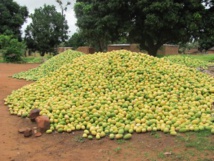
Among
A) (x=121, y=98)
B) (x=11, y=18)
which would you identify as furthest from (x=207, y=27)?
(x=11, y=18)

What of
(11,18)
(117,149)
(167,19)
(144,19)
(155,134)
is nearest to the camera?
(117,149)

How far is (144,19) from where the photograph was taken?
52.1 feet

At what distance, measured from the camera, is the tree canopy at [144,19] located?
14.3 m

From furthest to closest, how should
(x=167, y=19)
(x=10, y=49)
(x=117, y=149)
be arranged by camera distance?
(x=10, y=49)
(x=167, y=19)
(x=117, y=149)

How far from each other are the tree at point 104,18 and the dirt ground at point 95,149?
1223 centimetres

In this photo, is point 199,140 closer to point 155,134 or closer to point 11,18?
point 155,134

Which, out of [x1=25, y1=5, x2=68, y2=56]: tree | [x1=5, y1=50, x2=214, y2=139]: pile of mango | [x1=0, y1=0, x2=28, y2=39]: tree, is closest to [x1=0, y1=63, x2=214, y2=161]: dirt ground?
[x1=5, y1=50, x2=214, y2=139]: pile of mango

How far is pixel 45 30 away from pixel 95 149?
98.9 ft

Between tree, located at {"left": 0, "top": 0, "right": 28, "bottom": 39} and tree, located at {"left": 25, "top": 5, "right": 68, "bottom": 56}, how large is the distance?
2.83m

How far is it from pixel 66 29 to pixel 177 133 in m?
31.3

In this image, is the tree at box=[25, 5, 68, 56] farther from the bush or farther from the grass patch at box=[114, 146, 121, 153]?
the grass patch at box=[114, 146, 121, 153]

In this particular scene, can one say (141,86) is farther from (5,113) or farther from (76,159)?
(5,113)

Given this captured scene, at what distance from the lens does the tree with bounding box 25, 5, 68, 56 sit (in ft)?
105

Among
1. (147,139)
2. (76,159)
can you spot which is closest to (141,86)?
(147,139)
